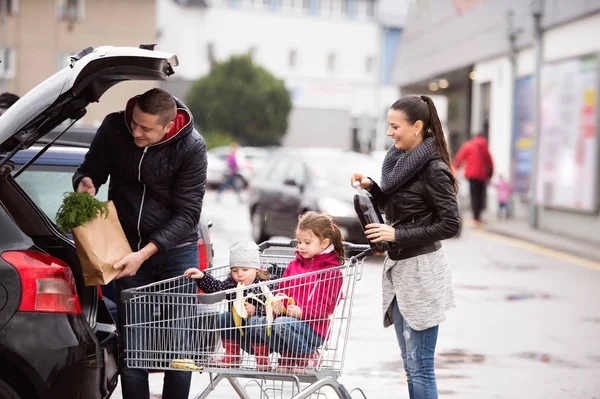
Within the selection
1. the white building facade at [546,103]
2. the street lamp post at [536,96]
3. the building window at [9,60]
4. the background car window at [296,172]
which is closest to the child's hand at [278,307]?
the background car window at [296,172]

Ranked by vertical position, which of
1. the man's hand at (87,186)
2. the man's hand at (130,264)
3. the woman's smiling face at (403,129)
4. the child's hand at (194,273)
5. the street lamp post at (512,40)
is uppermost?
the street lamp post at (512,40)

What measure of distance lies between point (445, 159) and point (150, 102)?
1435 mm

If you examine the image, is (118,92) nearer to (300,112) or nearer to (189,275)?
(300,112)

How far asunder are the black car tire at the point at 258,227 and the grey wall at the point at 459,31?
7.21m

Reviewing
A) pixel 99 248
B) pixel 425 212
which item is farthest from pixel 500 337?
pixel 99 248

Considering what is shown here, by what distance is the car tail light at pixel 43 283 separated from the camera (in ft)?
13.2

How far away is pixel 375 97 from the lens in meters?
73.0

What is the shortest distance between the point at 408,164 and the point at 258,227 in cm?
1159

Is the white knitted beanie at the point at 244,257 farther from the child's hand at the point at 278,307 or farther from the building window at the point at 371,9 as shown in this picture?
the building window at the point at 371,9

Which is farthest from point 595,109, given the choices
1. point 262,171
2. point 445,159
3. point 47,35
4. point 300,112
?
point 300,112

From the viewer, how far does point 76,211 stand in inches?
168

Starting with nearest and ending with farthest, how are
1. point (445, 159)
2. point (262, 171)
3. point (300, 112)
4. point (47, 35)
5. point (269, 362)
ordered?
point (269, 362), point (445, 159), point (262, 171), point (47, 35), point (300, 112)

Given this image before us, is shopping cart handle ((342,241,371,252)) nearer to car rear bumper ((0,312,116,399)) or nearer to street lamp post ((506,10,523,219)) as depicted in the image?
car rear bumper ((0,312,116,399))

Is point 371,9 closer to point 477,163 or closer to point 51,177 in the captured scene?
point 477,163
